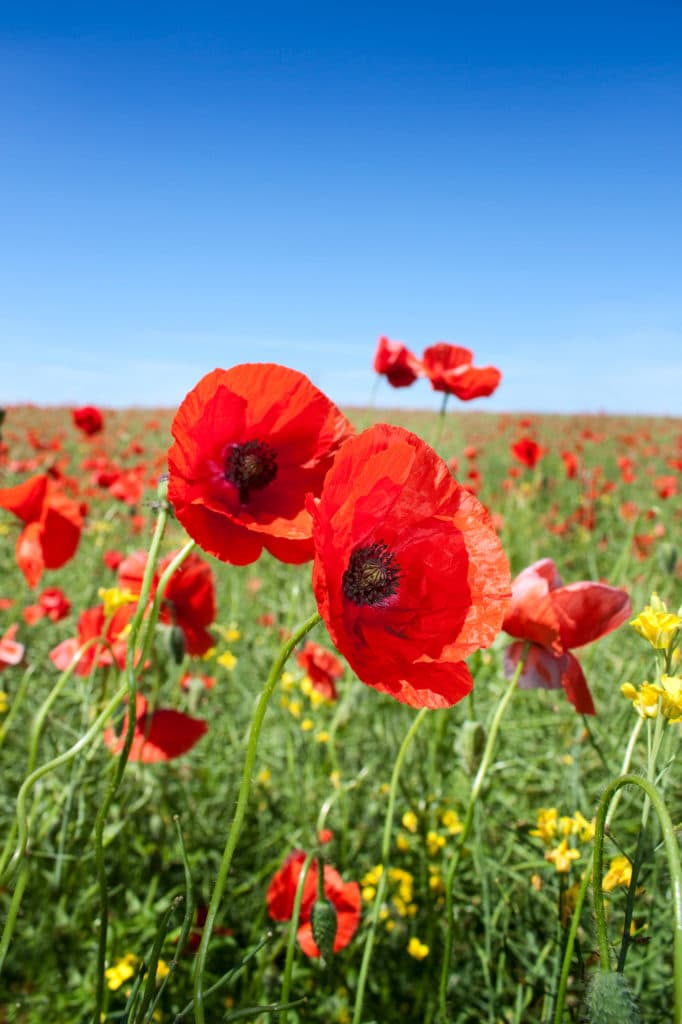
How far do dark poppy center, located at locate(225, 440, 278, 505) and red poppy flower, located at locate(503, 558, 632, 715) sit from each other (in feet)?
1.43

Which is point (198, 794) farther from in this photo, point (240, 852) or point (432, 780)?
point (432, 780)

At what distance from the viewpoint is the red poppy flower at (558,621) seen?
1.12 m

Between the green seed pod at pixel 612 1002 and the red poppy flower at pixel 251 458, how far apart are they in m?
0.52

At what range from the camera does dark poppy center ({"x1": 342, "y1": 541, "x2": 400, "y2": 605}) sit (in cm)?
89

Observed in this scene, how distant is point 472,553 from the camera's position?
84 cm

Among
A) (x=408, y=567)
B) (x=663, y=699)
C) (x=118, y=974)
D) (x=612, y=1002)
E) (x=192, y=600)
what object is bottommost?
(x=118, y=974)

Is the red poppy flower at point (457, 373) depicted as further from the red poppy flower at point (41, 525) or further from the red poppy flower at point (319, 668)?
the red poppy flower at point (41, 525)

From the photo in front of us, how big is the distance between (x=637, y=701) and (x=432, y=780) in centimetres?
122

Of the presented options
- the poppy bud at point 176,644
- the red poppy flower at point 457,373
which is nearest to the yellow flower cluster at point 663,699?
the poppy bud at point 176,644

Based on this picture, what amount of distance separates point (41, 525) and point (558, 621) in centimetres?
112

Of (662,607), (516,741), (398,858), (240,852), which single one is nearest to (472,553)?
(662,607)

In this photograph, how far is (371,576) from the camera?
2.95 ft

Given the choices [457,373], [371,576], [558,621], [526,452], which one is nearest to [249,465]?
[371,576]

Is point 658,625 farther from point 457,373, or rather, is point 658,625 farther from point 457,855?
point 457,373
